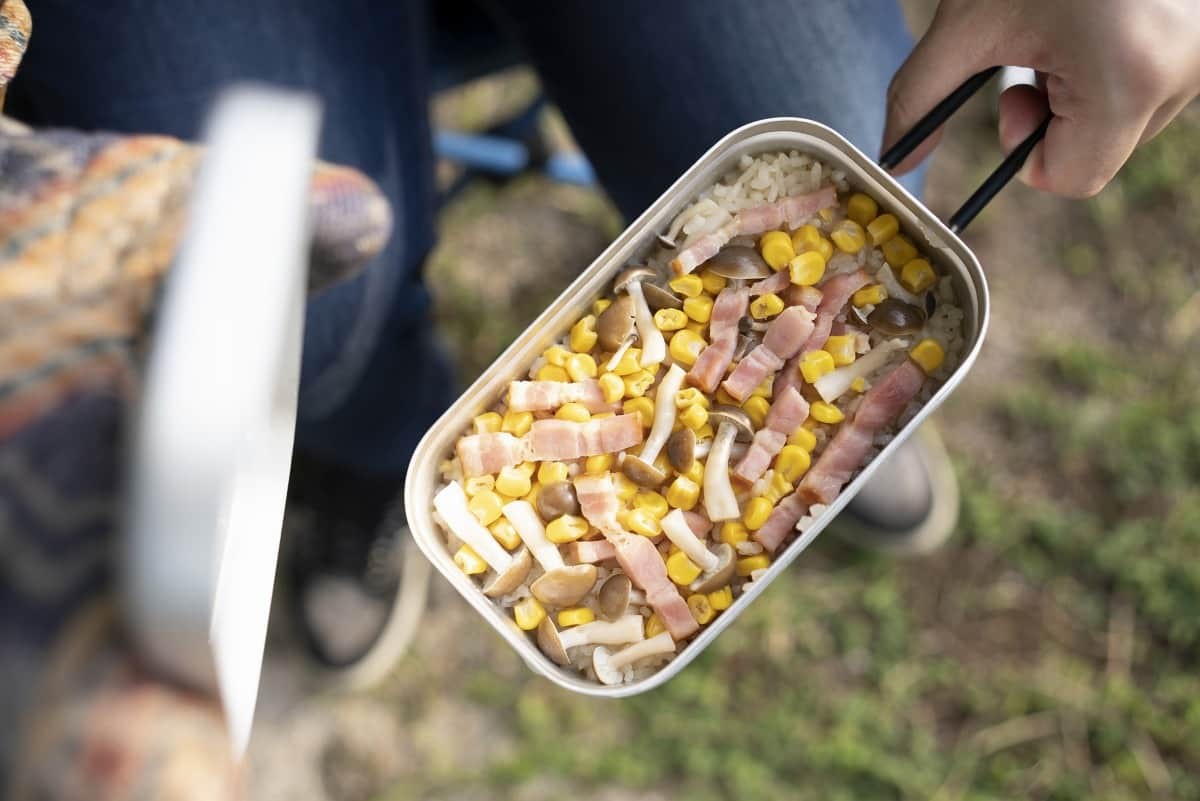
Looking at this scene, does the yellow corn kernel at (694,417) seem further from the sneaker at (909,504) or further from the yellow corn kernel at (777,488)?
the sneaker at (909,504)

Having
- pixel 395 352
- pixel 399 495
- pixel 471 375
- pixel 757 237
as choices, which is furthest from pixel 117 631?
pixel 471 375

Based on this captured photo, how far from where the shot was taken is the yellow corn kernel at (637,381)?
0.65 metres

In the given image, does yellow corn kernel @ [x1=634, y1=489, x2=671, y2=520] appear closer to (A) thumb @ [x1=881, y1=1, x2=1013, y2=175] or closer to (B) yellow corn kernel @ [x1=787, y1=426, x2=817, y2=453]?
(B) yellow corn kernel @ [x1=787, y1=426, x2=817, y2=453]

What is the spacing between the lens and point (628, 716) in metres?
1.23

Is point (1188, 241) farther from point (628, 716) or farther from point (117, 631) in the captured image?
point (117, 631)

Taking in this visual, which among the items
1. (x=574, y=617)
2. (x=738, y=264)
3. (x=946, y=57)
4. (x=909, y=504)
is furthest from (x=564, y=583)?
(x=909, y=504)

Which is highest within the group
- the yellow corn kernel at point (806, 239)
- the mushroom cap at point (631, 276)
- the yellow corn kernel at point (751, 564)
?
the yellow corn kernel at point (806, 239)

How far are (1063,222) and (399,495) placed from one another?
1.00 metres

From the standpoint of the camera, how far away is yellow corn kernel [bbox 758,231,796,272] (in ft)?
2.14

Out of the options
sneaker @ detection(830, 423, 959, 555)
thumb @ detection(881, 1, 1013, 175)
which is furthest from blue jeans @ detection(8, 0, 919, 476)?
sneaker @ detection(830, 423, 959, 555)

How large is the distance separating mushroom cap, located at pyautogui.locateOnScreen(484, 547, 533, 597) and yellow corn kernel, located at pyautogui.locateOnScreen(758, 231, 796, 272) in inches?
9.9

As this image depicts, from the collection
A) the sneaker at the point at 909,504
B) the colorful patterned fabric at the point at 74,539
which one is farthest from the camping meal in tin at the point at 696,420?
the sneaker at the point at 909,504

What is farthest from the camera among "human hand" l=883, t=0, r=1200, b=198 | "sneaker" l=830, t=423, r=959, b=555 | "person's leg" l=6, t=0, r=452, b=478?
"sneaker" l=830, t=423, r=959, b=555

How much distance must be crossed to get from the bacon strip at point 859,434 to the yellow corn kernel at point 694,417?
0.08 m
